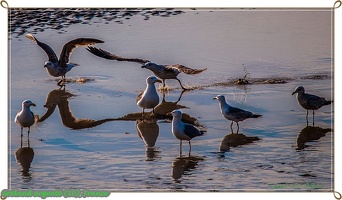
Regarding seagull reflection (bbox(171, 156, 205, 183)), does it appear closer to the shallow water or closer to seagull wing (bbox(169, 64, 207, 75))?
the shallow water

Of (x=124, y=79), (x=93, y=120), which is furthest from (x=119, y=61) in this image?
(x=93, y=120)

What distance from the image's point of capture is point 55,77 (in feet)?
51.3

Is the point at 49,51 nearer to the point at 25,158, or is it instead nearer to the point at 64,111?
the point at 64,111

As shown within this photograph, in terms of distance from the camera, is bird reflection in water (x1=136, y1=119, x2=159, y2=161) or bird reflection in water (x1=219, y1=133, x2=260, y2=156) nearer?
bird reflection in water (x1=136, y1=119, x2=159, y2=161)

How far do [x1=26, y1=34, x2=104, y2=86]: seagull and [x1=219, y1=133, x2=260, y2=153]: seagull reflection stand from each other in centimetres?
394

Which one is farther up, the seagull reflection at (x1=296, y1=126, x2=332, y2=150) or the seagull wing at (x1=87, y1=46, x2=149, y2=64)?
the seagull wing at (x1=87, y1=46, x2=149, y2=64)

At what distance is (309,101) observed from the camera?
514 inches

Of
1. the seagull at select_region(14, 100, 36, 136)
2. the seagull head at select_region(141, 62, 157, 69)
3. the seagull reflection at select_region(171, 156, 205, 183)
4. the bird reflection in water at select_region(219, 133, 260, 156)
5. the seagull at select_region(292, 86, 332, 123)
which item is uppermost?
the seagull head at select_region(141, 62, 157, 69)

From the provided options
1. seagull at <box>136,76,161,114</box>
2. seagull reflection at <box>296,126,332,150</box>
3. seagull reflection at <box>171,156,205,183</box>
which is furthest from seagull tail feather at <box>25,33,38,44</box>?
seagull reflection at <box>296,126,332,150</box>

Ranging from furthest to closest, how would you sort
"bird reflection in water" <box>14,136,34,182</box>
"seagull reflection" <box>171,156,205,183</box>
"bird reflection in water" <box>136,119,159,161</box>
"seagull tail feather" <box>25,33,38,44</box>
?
1. "seagull tail feather" <box>25,33,38,44</box>
2. "bird reflection in water" <box>136,119,159,161</box>
3. "bird reflection in water" <box>14,136,34,182</box>
4. "seagull reflection" <box>171,156,205,183</box>

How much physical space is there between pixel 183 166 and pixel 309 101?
2.75 metres

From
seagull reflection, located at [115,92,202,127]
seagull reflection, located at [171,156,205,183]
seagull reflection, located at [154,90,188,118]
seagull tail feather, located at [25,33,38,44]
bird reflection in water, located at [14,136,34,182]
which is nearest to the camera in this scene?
seagull reflection, located at [171,156,205,183]

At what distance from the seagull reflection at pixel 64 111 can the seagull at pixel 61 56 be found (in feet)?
1.82

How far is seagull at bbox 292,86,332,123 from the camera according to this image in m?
13.0
